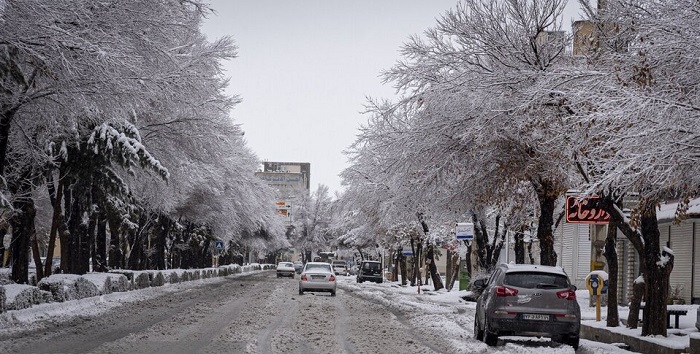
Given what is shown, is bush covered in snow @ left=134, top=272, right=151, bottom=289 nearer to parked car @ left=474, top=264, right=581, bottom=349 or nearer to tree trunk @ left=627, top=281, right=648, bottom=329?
parked car @ left=474, top=264, right=581, bottom=349

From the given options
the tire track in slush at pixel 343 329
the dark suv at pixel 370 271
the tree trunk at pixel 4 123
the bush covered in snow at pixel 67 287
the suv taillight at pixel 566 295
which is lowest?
the dark suv at pixel 370 271

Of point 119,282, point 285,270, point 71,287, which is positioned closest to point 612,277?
point 71,287

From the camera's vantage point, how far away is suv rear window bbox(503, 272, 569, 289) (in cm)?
1695

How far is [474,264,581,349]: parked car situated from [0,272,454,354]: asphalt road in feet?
3.86

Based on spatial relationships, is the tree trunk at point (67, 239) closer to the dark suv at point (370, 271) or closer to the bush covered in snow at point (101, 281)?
the bush covered in snow at point (101, 281)

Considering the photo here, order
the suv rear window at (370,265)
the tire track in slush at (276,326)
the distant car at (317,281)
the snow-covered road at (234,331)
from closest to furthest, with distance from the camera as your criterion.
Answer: the snow-covered road at (234,331) → the tire track in slush at (276,326) → the distant car at (317,281) → the suv rear window at (370,265)

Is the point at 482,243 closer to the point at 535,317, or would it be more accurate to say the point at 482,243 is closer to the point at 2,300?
the point at 535,317

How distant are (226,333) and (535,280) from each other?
6.16m

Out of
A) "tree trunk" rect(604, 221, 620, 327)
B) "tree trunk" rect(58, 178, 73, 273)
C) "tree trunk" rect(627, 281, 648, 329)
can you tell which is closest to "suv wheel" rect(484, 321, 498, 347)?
"tree trunk" rect(627, 281, 648, 329)

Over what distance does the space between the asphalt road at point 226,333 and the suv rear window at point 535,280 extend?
5.99 ft

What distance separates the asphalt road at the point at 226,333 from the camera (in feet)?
46.5

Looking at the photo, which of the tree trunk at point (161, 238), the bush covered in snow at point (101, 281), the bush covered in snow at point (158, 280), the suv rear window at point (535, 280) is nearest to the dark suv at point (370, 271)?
the tree trunk at point (161, 238)

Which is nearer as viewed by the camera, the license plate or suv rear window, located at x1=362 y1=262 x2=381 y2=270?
the license plate

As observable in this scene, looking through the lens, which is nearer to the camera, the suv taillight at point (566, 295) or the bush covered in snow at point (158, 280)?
the suv taillight at point (566, 295)
